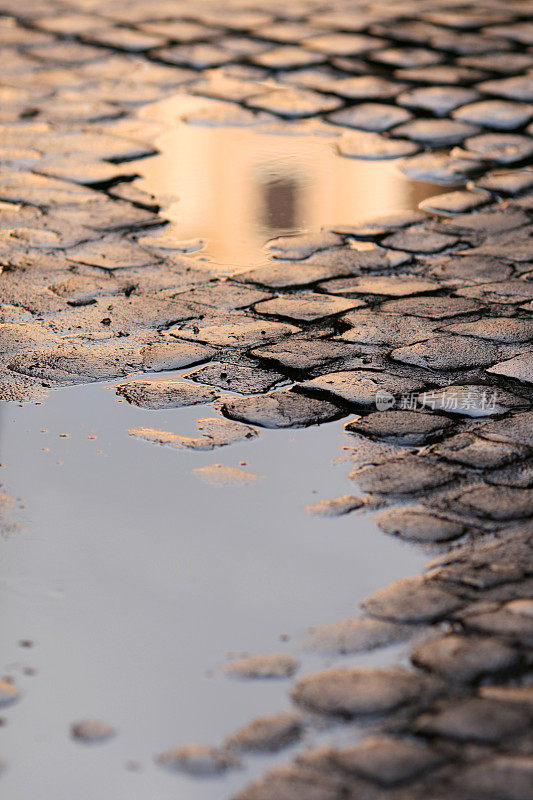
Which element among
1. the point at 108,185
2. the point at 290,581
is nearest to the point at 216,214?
the point at 108,185

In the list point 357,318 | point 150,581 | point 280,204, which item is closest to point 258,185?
point 280,204

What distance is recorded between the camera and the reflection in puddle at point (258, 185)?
3943 millimetres

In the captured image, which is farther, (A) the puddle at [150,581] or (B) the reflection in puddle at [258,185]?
(B) the reflection in puddle at [258,185]

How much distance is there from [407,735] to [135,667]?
47 cm

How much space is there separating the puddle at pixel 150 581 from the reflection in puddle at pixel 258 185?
1.33m

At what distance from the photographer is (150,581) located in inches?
78.7

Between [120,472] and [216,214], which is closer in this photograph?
[120,472]

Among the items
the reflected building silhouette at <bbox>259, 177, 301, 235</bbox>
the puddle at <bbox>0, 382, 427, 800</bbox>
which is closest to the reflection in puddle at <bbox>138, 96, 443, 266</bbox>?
the reflected building silhouette at <bbox>259, 177, 301, 235</bbox>

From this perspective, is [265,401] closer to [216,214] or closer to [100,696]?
[100,696]

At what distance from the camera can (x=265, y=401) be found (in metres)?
2.68

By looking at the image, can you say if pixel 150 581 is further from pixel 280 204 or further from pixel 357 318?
pixel 280 204

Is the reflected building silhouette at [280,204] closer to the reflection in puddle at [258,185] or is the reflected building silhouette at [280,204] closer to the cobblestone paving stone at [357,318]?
the reflection in puddle at [258,185]

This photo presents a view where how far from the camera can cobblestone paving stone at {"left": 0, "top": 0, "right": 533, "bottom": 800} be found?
1.67 meters

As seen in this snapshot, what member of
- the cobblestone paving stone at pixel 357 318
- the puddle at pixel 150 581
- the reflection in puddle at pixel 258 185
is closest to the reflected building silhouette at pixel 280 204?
the reflection in puddle at pixel 258 185
